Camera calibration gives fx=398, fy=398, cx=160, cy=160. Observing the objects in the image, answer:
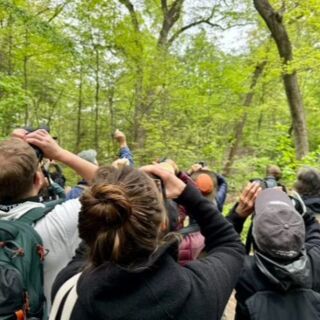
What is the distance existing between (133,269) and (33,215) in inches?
33.1

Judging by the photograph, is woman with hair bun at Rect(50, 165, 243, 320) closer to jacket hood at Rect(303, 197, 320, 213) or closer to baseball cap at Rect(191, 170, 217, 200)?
baseball cap at Rect(191, 170, 217, 200)

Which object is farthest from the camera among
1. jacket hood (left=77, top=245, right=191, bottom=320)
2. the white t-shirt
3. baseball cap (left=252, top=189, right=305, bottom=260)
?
the white t-shirt

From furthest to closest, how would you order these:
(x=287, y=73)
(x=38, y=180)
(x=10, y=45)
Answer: (x=10, y=45), (x=287, y=73), (x=38, y=180)

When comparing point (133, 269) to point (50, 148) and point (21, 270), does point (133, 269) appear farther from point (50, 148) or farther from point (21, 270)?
point (50, 148)

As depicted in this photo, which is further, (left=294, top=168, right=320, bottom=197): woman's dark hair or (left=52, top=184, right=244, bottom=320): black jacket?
(left=294, top=168, right=320, bottom=197): woman's dark hair

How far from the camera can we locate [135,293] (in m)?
1.28

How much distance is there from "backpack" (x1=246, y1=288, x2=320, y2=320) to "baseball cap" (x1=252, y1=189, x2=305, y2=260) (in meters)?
0.20

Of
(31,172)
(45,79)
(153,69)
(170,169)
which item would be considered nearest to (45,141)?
(31,172)

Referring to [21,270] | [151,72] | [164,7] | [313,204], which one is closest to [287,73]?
[151,72]

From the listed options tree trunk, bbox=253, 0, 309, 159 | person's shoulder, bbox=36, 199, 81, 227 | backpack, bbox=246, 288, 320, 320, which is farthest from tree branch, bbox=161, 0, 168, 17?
backpack, bbox=246, 288, 320, 320

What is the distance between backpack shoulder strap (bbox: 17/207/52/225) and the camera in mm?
1899

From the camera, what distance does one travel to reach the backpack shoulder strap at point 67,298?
138 cm

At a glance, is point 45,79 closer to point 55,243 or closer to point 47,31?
point 47,31

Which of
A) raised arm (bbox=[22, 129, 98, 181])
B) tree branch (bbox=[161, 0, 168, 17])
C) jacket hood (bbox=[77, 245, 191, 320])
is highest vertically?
tree branch (bbox=[161, 0, 168, 17])
